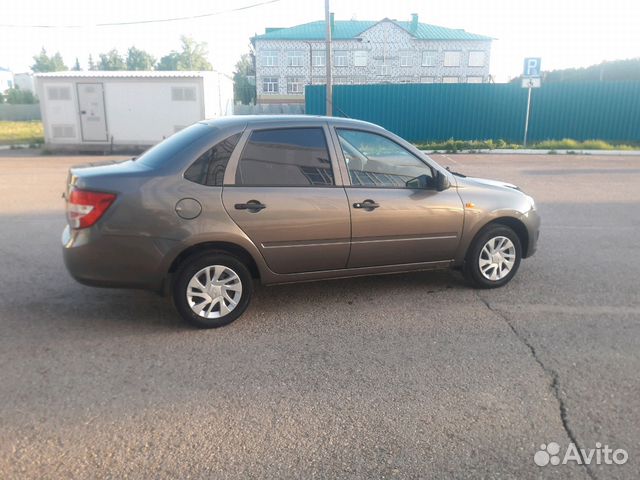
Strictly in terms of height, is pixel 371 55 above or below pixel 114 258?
above

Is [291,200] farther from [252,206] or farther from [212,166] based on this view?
[212,166]

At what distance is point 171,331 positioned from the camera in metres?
4.27

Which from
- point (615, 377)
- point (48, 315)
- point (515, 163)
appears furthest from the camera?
point (515, 163)

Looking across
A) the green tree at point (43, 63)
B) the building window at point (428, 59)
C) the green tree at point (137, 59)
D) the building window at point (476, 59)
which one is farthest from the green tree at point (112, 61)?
the building window at point (476, 59)

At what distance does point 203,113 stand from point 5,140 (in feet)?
37.6

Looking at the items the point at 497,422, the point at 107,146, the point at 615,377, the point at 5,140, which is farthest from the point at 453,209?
the point at 5,140

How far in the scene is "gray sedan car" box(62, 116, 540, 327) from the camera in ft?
13.2

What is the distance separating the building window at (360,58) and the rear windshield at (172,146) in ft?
185

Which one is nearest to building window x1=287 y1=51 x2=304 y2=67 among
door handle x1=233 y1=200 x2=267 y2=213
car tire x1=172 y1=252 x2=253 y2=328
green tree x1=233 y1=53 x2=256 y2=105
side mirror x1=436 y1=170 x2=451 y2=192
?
green tree x1=233 y1=53 x2=256 y2=105

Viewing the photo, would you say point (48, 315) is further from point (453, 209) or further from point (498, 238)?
point (498, 238)

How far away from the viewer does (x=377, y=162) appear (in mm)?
4887

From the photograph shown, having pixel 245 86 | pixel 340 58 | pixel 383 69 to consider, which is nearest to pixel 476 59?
pixel 383 69

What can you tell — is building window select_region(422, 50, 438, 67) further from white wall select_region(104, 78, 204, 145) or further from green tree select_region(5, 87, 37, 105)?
white wall select_region(104, 78, 204, 145)

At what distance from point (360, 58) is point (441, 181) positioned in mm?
56178
